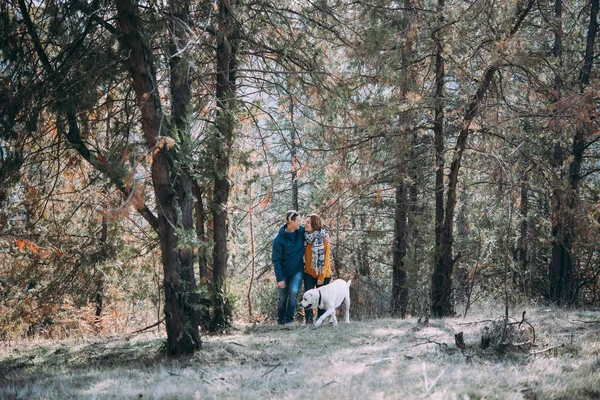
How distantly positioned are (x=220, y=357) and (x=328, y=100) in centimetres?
435

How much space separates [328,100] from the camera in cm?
909

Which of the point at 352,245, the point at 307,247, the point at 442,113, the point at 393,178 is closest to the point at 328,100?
the point at 307,247

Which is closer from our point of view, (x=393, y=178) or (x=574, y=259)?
(x=393, y=178)

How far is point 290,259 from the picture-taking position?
10.2m

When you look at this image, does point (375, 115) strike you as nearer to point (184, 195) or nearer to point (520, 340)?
point (184, 195)

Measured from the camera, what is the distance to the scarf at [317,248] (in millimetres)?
10102

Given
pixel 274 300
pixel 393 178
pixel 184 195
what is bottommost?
pixel 274 300

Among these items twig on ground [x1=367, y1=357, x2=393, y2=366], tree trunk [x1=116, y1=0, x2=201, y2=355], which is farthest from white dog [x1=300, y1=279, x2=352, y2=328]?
twig on ground [x1=367, y1=357, x2=393, y2=366]

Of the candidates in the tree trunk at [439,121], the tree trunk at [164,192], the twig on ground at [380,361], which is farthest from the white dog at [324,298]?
the tree trunk at [439,121]

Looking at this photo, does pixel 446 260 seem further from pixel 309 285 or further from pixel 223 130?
pixel 223 130

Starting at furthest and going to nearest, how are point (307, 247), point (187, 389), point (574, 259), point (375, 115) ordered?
point (574, 259) → point (307, 247) → point (375, 115) → point (187, 389)

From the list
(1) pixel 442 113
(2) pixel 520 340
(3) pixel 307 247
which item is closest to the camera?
(2) pixel 520 340

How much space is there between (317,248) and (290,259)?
0.55 m

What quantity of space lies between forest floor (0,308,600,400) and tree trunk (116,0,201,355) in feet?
1.32
